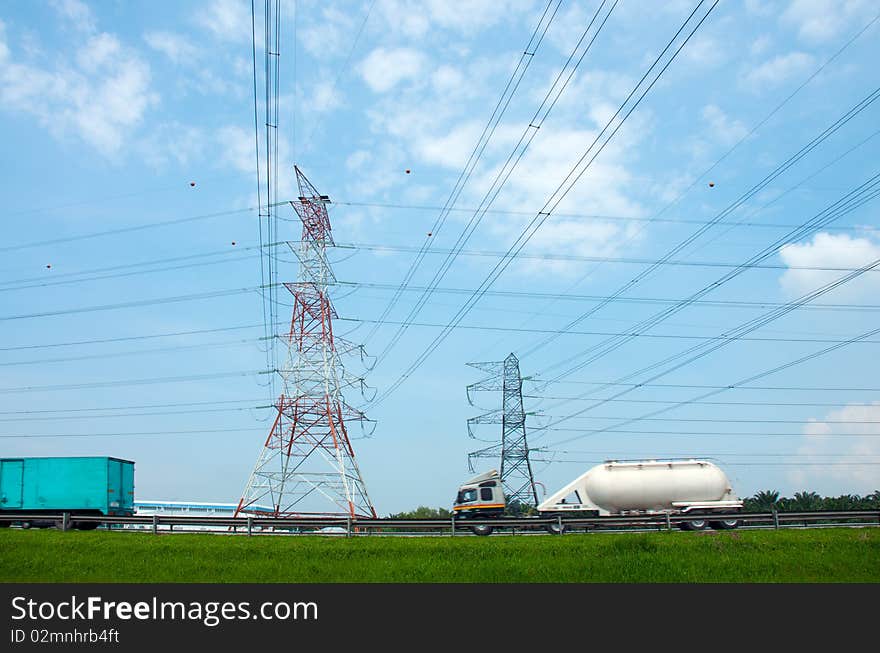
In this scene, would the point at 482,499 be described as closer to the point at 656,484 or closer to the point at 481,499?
the point at 481,499

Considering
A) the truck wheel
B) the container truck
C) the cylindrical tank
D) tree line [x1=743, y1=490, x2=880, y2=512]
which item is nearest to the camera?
the truck wheel

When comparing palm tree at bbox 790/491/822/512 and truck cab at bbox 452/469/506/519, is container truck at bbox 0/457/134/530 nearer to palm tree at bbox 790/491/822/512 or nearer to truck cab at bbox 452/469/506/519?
truck cab at bbox 452/469/506/519

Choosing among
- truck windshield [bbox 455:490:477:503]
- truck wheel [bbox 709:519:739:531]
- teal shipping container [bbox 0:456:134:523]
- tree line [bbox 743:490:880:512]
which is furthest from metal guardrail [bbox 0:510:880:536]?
tree line [bbox 743:490:880:512]

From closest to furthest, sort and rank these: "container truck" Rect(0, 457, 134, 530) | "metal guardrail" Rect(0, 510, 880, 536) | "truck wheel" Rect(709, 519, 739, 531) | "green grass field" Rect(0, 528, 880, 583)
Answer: "green grass field" Rect(0, 528, 880, 583)
"metal guardrail" Rect(0, 510, 880, 536)
"truck wheel" Rect(709, 519, 739, 531)
"container truck" Rect(0, 457, 134, 530)

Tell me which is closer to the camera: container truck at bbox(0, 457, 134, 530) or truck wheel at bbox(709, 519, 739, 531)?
truck wheel at bbox(709, 519, 739, 531)

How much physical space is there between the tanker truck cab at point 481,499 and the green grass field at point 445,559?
9.75 meters

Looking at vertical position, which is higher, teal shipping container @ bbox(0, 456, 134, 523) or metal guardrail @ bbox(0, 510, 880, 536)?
teal shipping container @ bbox(0, 456, 134, 523)

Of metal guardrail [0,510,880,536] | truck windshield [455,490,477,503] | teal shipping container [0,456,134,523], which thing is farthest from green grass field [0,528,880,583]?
truck windshield [455,490,477,503]

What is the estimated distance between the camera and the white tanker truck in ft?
133

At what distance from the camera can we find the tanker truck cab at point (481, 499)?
41781 mm
